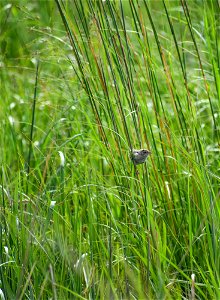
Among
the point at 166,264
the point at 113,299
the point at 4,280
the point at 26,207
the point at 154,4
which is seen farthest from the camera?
the point at 154,4

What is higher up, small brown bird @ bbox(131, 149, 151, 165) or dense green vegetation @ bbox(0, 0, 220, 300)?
small brown bird @ bbox(131, 149, 151, 165)

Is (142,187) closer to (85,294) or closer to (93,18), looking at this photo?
(85,294)

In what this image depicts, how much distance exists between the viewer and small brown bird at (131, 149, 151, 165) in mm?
1997

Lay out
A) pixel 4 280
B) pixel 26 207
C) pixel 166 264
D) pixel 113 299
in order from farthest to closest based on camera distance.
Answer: pixel 26 207, pixel 166 264, pixel 4 280, pixel 113 299

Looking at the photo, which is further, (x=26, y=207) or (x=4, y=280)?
(x=26, y=207)

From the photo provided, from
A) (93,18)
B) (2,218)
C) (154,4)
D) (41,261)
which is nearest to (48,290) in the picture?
(41,261)

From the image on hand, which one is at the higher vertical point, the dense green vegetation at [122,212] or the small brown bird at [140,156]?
the small brown bird at [140,156]

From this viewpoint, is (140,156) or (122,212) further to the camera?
(122,212)

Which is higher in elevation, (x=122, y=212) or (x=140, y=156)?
(x=140, y=156)

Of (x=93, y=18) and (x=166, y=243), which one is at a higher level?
(x=93, y=18)

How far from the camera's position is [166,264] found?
220cm

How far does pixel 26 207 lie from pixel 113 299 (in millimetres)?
674

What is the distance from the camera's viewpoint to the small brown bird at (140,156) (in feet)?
6.55

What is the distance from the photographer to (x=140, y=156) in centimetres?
200
